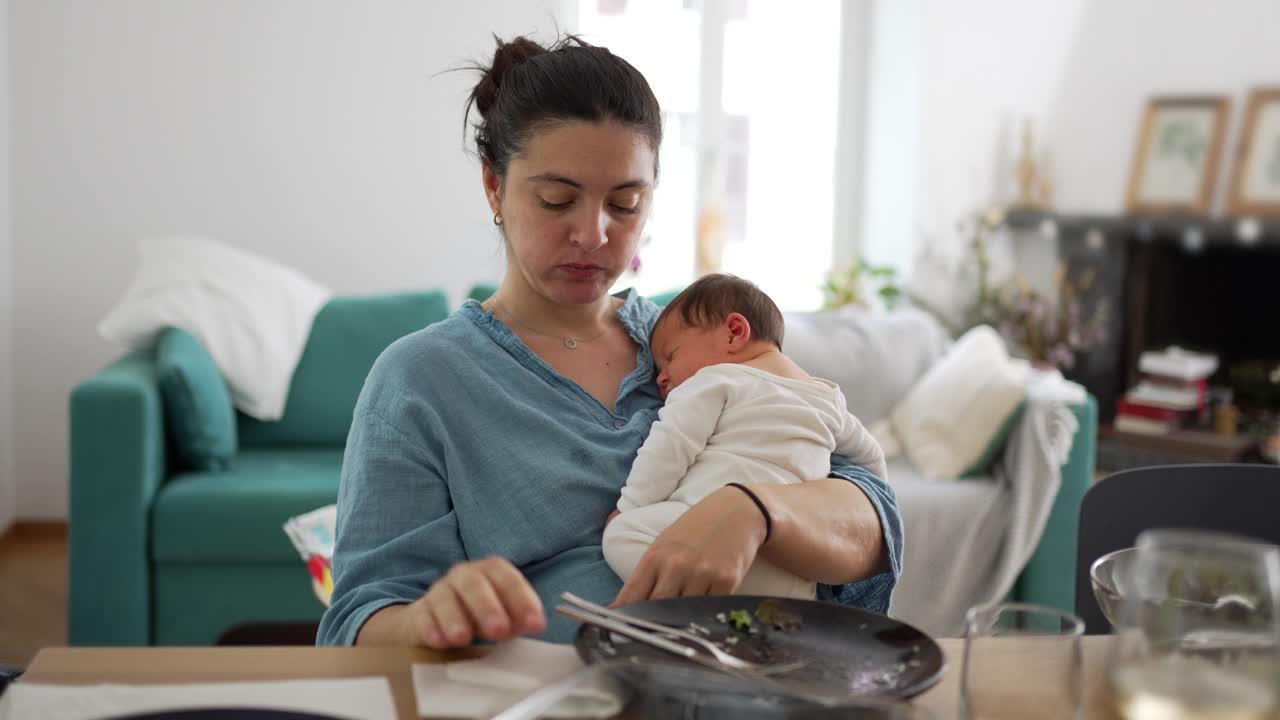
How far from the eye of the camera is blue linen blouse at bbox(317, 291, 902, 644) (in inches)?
47.3

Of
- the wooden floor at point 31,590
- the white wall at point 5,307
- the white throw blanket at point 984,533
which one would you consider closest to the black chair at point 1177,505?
the white throw blanket at point 984,533

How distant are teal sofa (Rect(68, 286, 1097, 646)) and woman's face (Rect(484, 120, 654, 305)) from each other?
1.82 meters

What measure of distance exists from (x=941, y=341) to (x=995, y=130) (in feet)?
6.68

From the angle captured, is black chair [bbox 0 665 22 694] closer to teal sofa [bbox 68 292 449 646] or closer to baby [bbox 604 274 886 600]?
baby [bbox 604 274 886 600]

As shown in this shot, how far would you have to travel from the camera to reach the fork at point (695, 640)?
33.8 inches

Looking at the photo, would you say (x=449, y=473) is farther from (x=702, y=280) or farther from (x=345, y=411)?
(x=345, y=411)

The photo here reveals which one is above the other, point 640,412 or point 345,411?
point 640,412

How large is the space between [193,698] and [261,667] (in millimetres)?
72

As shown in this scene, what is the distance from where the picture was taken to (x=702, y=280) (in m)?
1.58

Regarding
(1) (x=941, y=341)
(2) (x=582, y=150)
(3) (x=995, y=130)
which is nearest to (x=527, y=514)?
(2) (x=582, y=150)

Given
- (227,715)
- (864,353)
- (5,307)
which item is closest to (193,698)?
(227,715)

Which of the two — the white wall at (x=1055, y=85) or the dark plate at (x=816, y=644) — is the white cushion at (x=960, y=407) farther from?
the dark plate at (x=816, y=644)

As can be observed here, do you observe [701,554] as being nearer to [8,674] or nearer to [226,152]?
[8,674]

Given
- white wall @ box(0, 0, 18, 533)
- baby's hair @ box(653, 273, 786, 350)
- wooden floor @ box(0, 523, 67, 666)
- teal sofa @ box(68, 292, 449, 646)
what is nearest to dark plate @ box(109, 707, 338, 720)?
baby's hair @ box(653, 273, 786, 350)
